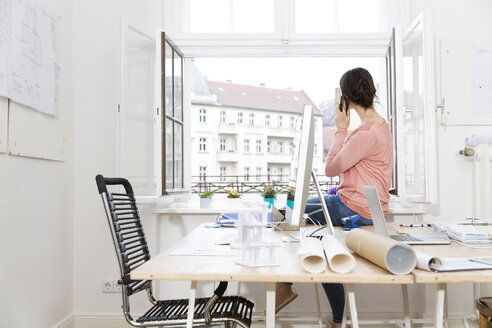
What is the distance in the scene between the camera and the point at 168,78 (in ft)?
10.3

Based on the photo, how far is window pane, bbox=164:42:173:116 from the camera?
3.10 metres

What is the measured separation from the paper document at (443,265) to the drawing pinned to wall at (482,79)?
7.05ft

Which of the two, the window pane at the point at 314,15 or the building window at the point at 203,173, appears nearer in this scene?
the window pane at the point at 314,15

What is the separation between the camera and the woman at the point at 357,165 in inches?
97.0

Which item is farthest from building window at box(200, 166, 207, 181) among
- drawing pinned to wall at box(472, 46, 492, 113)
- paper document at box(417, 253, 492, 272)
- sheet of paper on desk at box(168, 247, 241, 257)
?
paper document at box(417, 253, 492, 272)

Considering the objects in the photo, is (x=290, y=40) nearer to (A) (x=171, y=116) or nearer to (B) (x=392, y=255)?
(A) (x=171, y=116)

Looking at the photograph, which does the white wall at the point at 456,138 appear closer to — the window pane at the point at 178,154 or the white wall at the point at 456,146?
the white wall at the point at 456,146

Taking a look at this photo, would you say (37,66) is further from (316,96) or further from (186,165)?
(316,96)

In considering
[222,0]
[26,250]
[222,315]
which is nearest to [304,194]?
[222,315]

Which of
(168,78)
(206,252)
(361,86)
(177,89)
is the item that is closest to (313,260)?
(206,252)

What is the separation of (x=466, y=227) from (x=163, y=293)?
2064 millimetres

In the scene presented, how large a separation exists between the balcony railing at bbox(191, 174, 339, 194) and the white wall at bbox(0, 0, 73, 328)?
1.10 metres

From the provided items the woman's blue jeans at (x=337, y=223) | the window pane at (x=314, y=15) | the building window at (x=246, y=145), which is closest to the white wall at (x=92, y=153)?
the window pane at (x=314, y=15)

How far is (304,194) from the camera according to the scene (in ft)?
5.32
